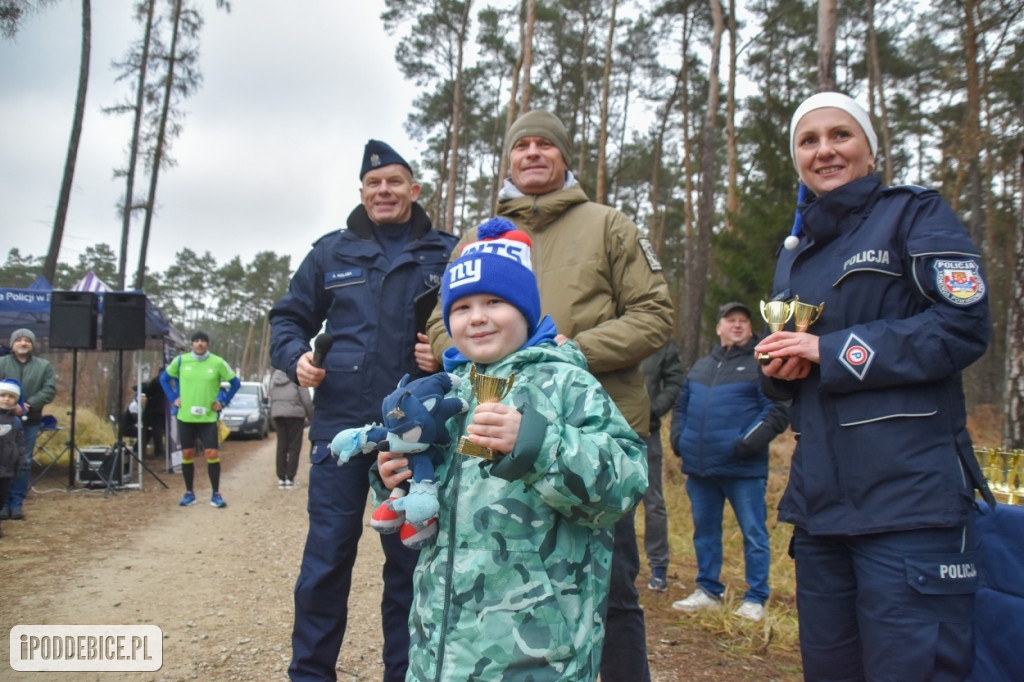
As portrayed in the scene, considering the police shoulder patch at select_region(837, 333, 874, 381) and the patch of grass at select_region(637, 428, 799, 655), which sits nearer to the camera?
the police shoulder patch at select_region(837, 333, 874, 381)

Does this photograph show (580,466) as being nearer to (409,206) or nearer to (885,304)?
(885,304)

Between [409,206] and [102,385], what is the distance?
1788cm

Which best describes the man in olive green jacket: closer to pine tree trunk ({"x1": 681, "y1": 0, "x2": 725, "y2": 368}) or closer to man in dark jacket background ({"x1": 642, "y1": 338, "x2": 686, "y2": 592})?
man in dark jacket background ({"x1": 642, "y1": 338, "x2": 686, "y2": 592})

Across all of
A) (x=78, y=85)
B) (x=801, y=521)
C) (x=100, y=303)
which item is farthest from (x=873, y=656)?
(x=78, y=85)

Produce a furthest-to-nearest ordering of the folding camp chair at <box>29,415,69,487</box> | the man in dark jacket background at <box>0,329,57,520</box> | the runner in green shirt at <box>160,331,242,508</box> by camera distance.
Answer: the folding camp chair at <box>29,415,69,487</box> → the runner in green shirt at <box>160,331,242,508</box> → the man in dark jacket background at <box>0,329,57,520</box>

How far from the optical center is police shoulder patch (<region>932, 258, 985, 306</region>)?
65.0 inches

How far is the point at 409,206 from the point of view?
3201 mm

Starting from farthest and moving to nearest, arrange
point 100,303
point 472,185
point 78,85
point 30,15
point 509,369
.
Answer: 1. point 472,185
2. point 78,85
3. point 100,303
4. point 30,15
5. point 509,369

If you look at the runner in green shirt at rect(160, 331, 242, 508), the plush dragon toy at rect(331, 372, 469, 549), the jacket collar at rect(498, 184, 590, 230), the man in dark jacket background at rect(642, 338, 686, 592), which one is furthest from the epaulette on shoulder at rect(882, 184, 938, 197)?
the runner in green shirt at rect(160, 331, 242, 508)

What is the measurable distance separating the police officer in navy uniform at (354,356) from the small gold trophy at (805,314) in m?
1.45

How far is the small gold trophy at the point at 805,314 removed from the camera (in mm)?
1906

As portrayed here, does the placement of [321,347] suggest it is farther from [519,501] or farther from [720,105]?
[720,105]

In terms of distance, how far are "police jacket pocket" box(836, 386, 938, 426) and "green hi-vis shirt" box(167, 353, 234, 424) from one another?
861 centimetres

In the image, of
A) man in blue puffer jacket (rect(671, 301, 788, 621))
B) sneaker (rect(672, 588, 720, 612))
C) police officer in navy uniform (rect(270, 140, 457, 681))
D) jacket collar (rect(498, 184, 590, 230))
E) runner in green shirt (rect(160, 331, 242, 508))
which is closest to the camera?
jacket collar (rect(498, 184, 590, 230))
